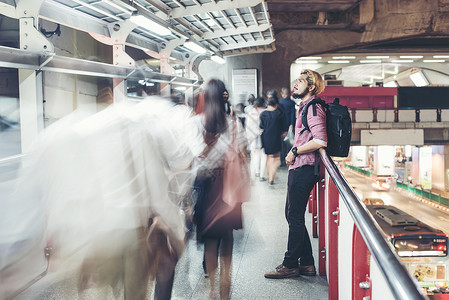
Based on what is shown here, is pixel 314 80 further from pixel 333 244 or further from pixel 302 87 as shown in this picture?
pixel 333 244

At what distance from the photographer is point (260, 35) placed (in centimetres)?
838

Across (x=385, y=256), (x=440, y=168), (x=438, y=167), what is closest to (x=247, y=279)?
A: (x=385, y=256)

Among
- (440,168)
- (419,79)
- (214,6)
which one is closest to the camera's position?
(214,6)

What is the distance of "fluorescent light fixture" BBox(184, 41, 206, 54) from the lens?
7.02 meters

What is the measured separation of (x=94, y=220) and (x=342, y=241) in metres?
1.39

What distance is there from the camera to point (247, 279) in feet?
10.6

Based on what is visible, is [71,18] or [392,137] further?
[392,137]

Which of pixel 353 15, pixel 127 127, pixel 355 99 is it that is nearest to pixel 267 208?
pixel 127 127

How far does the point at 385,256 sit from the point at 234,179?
1.61 m

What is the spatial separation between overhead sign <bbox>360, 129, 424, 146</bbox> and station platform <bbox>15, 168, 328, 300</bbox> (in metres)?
15.5

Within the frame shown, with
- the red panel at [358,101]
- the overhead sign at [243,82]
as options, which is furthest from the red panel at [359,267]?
the red panel at [358,101]

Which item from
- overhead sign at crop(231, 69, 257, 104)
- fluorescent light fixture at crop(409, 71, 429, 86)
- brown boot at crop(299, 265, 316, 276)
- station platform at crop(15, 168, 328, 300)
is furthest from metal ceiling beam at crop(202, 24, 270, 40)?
fluorescent light fixture at crop(409, 71, 429, 86)

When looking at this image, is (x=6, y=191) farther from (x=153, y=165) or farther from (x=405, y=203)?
(x=405, y=203)

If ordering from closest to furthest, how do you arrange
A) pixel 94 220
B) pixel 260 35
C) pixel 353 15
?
pixel 94 220
pixel 260 35
pixel 353 15
